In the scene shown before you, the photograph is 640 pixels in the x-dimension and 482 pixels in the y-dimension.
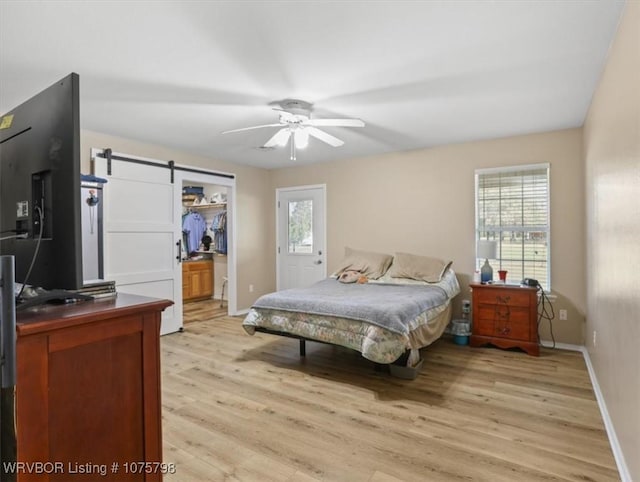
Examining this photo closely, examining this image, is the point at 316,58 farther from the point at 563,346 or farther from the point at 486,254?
the point at 563,346

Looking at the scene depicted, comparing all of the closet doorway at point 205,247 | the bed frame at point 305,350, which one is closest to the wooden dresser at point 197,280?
the closet doorway at point 205,247

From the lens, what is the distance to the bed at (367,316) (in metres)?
2.81

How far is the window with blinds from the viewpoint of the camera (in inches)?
160

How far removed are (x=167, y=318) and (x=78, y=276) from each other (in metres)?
3.97

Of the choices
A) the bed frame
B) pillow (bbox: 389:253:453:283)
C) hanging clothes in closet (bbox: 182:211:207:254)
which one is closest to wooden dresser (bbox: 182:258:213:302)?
hanging clothes in closet (bbox: 182:211:207:254)

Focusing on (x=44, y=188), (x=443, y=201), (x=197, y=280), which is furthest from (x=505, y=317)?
(x=197, y=280)

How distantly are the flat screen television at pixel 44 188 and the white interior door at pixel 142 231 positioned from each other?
319cm

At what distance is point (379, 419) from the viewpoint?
2438 mm

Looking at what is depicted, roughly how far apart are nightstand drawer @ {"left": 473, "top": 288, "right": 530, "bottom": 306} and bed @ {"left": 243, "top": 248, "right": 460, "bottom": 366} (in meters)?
0.33

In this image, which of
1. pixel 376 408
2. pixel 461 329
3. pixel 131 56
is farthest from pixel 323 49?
pixel 461 329

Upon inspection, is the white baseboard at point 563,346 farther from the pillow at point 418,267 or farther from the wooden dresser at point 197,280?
the wooden dresser at point 197,280

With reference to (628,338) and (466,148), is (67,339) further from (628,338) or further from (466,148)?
(466,148)

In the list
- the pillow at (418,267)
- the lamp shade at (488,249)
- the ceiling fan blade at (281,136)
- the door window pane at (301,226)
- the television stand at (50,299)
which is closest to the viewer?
the television stand at (50,299)

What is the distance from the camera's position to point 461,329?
4129 mm
